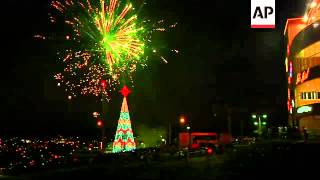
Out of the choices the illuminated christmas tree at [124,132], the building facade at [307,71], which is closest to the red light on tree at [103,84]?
the illuminated christmas tree at [124,132]

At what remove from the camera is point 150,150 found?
3231 cm

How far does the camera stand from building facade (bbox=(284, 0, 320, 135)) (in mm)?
55438

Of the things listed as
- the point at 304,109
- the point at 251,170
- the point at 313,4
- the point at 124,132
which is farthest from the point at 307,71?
the point at 251,170

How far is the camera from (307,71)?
186ft

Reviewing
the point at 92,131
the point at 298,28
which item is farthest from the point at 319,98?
the point at 92,131

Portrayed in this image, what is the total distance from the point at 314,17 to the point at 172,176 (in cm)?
4373

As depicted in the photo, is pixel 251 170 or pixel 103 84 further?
pixel 103 84

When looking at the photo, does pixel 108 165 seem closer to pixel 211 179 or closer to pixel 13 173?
pixel 13 173

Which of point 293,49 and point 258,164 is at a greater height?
point 293,49

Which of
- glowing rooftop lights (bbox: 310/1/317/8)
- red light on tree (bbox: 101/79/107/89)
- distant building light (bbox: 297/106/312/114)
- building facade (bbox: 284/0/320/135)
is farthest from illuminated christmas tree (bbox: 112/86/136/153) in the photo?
glowing rooftop lights (bbox: 310/1/317/8)

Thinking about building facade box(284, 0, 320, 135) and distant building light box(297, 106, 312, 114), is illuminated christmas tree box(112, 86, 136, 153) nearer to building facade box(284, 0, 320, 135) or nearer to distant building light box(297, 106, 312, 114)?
building facade box(284, 0, 320, 135)

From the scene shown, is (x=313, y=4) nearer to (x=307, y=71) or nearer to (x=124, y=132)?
(x=307, y=71)

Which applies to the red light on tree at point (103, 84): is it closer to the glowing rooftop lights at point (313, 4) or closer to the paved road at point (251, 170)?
the paved road at point (251, 170)

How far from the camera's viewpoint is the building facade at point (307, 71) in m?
55.4
